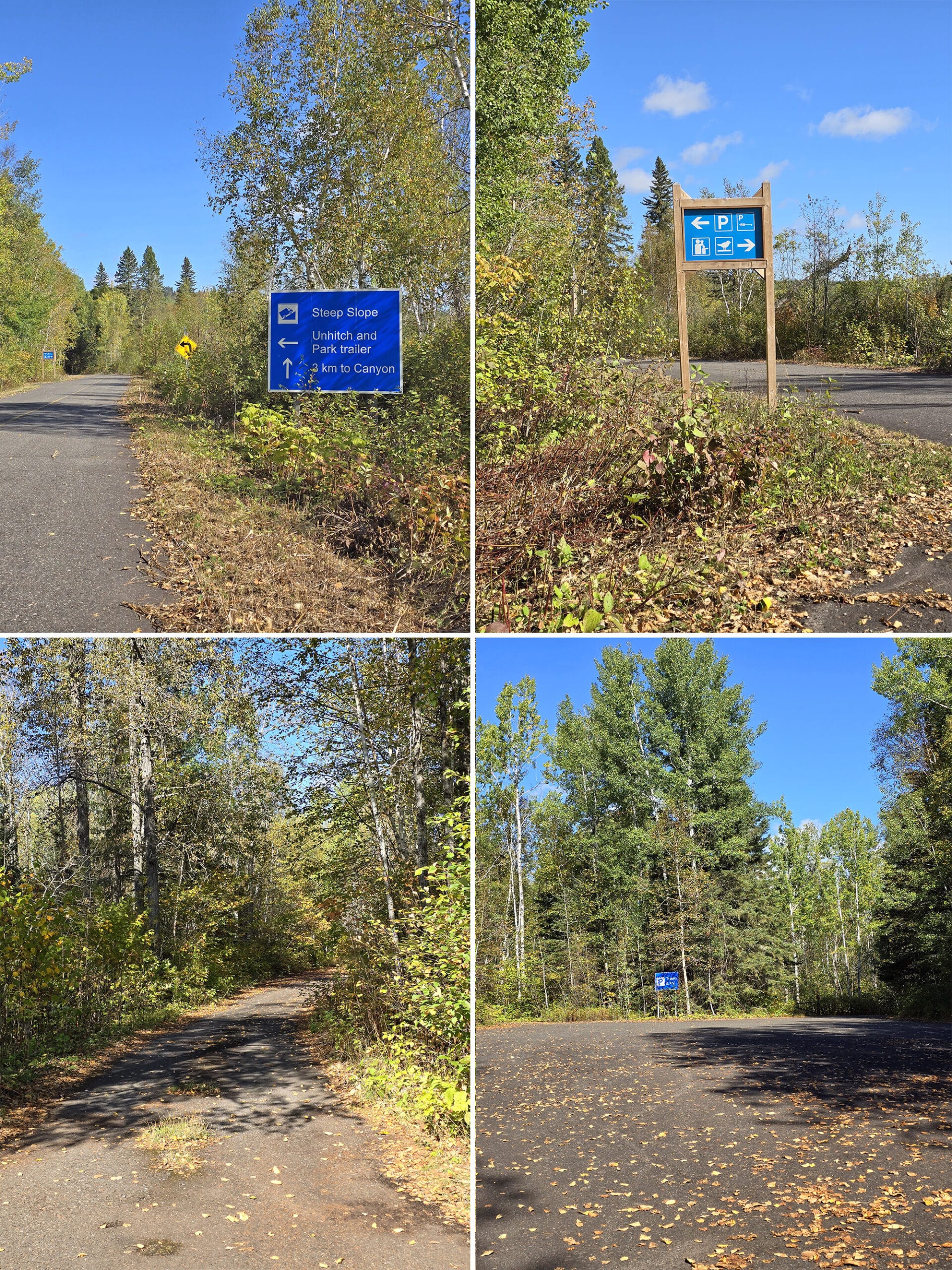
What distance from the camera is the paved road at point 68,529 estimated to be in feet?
17.0

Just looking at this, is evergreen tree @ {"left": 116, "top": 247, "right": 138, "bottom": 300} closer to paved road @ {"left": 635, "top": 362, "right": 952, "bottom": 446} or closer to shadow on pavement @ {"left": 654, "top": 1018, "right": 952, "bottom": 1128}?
paved road @ {"left": 635, "top": 362, "right": 952, "bottom": 446}

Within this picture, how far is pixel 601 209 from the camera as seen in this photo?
11.8m

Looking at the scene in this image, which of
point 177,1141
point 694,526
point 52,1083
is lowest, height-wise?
point 52,1083

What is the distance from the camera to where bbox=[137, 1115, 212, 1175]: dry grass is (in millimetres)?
5633

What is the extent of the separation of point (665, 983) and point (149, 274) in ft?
26.0

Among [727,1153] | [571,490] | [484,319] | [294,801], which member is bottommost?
[727,1153]

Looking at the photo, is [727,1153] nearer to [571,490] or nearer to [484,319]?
[571,490]

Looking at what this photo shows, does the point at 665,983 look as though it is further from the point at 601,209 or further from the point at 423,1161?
the point at 601,209

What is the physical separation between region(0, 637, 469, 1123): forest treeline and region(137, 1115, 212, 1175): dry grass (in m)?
1.43

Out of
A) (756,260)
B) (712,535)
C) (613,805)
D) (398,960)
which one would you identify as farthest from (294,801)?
(756,260)

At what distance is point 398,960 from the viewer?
253 inches

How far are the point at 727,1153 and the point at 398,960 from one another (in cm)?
257

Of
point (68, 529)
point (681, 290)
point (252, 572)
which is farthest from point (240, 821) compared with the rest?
A: point (681, 290)

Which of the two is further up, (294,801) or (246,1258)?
(294,801)
